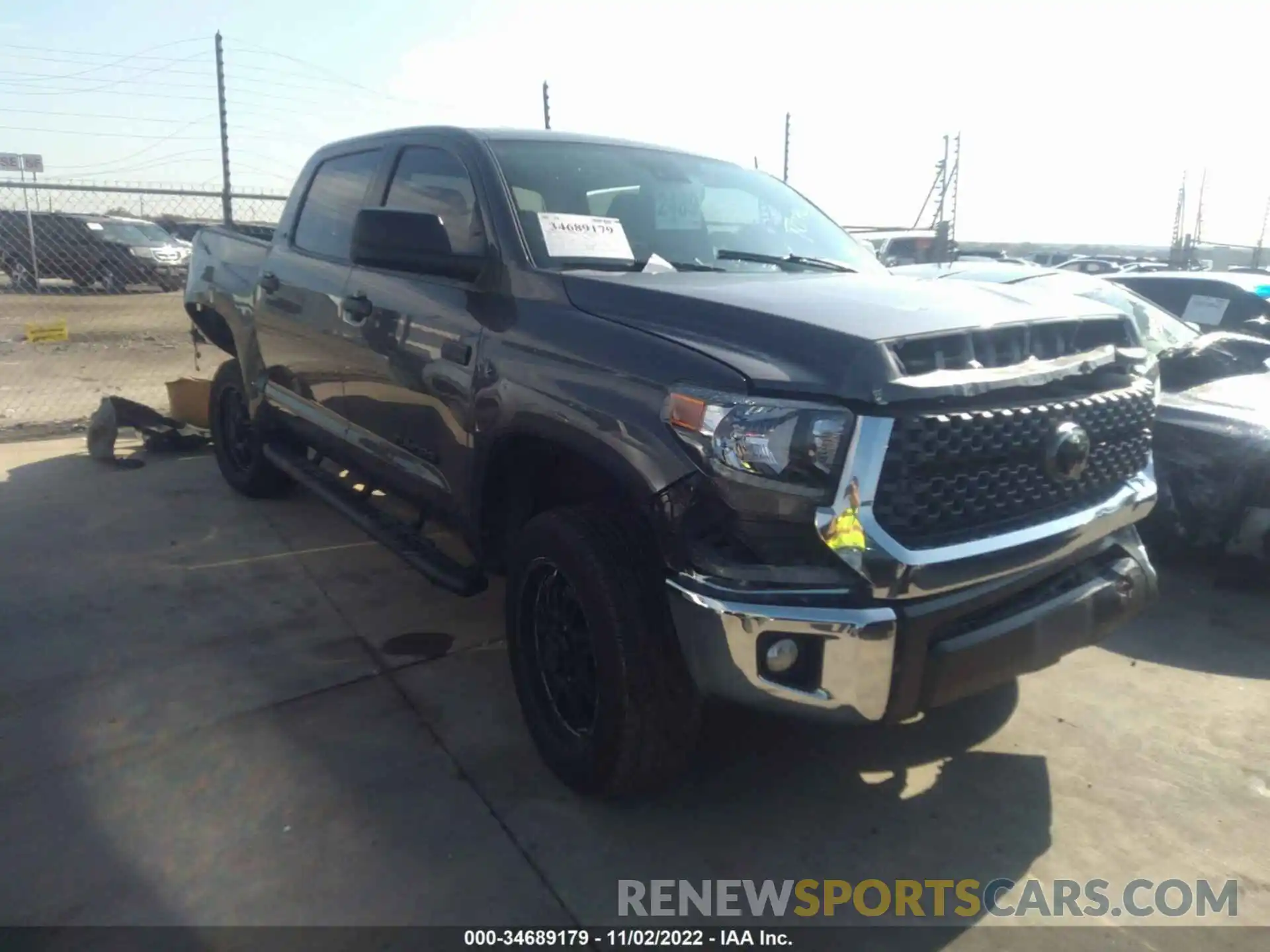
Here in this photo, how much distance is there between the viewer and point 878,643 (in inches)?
90.0

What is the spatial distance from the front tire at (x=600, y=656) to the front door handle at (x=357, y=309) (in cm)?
137

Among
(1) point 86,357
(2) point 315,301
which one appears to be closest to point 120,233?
(1) point 86,357

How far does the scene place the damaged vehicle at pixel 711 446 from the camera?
7.66ft

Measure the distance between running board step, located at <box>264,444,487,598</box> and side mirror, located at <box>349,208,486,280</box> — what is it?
105cm

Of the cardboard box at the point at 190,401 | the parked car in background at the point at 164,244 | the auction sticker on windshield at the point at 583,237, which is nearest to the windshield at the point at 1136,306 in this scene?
the auction sticker on windshield at the point at 583,237

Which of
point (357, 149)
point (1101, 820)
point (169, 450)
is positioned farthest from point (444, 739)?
point (169, 450)

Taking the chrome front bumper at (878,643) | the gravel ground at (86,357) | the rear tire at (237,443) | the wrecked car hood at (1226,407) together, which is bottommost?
the gravel ground at (86,357)

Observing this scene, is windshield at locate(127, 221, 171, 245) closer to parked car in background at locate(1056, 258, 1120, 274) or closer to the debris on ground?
the debris on ground

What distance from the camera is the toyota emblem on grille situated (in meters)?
2.59


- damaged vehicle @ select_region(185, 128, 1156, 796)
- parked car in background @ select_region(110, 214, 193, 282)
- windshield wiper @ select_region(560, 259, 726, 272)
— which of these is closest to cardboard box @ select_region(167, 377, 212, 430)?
damaged vehicle @ select_region(185, 128, 1156, 796)

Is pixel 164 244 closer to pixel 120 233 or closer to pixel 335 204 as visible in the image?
pixel 120 233

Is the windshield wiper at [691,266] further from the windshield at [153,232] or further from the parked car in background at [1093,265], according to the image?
the parked car in background at [1093,265]

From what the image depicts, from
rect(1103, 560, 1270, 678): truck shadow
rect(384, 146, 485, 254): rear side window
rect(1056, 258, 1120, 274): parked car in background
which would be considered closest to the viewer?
rect(384, 146, 485, 254): rear side window

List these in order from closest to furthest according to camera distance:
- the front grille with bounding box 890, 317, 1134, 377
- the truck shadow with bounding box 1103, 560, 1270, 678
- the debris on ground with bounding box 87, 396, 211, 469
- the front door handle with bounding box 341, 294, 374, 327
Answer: the front grille with bounding box 890, 317, 1134, 377, the front door handle with bounding box 341, 294, 374, 327, the truck shadow with bounding box 1103, 560, 1270, 678, the debris on ground with bounding box 87, 396, 211, 469
